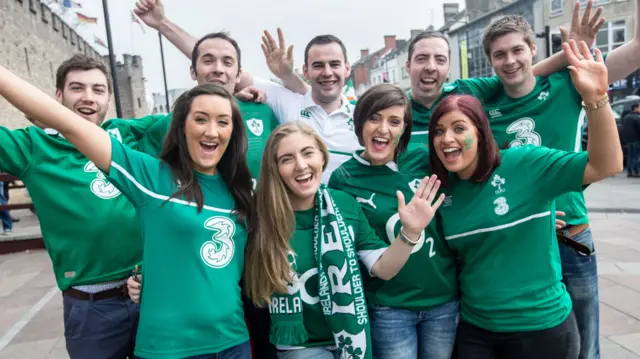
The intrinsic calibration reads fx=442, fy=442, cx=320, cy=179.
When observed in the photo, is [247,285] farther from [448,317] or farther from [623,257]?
[623,257]

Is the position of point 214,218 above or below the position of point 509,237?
above

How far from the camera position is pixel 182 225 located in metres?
1.91

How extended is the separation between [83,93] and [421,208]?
2.01m

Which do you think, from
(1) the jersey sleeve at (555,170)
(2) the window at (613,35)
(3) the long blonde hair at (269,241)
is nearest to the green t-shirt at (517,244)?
(1) the jersey sleeve at (555,170)

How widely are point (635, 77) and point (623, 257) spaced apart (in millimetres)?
22136

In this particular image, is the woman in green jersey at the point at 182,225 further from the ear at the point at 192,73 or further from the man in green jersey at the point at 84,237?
the ear at the point at 192,73

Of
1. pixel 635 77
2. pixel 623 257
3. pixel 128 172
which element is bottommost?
pixel 623 257

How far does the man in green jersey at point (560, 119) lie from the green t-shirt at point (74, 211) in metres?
2.38

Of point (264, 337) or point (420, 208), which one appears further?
point (264, 337)

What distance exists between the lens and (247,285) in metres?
2.13

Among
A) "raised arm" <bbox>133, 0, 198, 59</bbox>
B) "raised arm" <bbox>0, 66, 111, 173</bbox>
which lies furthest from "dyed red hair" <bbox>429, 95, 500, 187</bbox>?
"raised arm" <bbox>133, 0, 198, 59</bbox>

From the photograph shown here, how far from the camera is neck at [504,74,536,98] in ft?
9.48

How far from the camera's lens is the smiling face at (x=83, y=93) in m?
2.55

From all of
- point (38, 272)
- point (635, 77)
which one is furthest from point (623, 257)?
point (635, 77)
